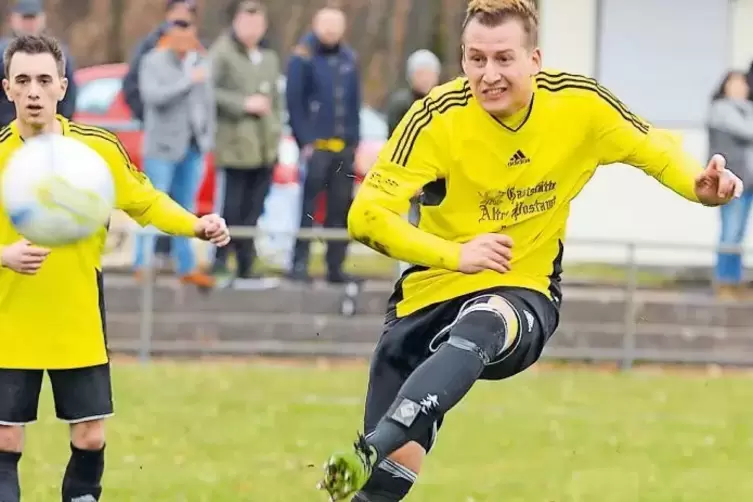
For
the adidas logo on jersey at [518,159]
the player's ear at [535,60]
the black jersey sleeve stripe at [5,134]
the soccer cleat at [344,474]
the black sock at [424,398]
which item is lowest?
the soccer cleat at [344,474]

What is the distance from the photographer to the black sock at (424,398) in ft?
21.3

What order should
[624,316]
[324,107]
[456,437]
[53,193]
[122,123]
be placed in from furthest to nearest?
1. [122,123]
2. [624,316]
3. [324,107]
4. [456,437]
5. [53,193]

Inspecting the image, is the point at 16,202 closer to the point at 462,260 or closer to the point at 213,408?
the point at 462,260

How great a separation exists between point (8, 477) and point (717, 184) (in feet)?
10.3

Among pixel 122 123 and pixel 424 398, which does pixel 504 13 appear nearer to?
pixel 424 398

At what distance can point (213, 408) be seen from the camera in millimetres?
12234

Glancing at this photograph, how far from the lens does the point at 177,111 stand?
14898 millimetres

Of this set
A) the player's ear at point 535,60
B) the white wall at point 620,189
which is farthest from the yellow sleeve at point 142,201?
the white wall at point 620,189

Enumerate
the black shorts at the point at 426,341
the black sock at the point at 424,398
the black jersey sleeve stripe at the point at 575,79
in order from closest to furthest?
the black sock at the point at 424,398, the black shorts at the point at 426,341, the black jersey sleeve stripe at the point at 575,79

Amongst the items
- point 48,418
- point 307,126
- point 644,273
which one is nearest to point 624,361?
point 644,273

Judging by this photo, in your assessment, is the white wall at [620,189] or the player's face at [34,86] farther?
the white wall at [620,189]

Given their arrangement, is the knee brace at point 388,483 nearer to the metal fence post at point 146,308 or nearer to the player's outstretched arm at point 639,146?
the player's outstretched arm at point 639,146

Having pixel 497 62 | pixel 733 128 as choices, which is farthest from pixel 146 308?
pixel 497 62

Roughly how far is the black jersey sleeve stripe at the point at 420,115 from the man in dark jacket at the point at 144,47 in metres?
7.96
